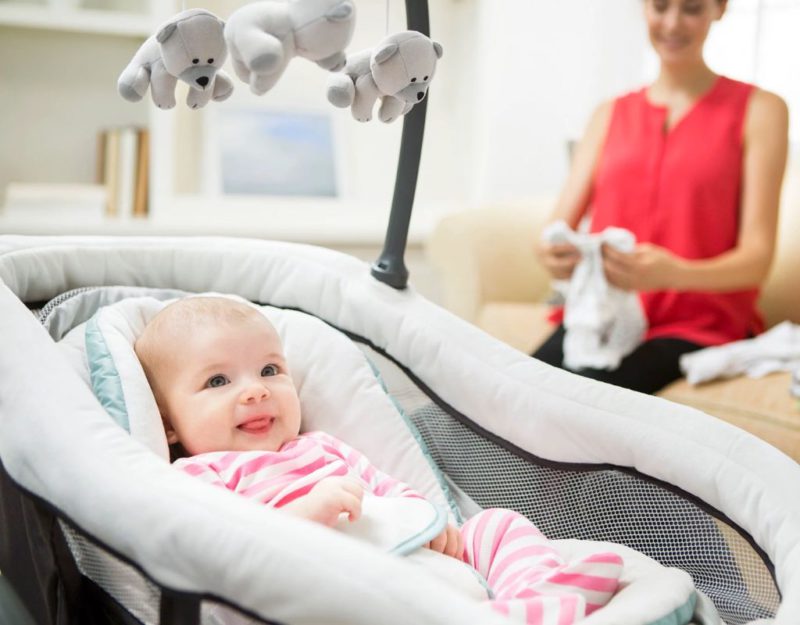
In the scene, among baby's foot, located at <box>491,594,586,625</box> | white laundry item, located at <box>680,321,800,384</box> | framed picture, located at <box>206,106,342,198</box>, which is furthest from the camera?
framed picture, located at <box>206,106,342,198</box>

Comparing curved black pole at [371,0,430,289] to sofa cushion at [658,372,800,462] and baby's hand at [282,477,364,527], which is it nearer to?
baby's hand at [282,477,364,527]

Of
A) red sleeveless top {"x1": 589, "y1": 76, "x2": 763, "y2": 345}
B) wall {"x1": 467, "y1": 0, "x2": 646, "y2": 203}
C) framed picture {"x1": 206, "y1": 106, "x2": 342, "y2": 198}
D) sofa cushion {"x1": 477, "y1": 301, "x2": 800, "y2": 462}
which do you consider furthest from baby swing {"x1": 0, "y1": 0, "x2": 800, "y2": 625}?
wall {"x1": 467, "y1": 0, "x2": 646, "y2": 203}

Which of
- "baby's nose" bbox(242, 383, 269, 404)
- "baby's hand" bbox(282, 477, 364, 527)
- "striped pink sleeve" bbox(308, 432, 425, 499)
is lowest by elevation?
"striped pink sleeve" bbox(308, 432, 425, 499)

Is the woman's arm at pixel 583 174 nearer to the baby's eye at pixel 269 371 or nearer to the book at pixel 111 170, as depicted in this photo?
the baby's eye at pixel 269 371

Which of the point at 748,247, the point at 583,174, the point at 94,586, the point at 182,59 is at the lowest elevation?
the point at 94,586

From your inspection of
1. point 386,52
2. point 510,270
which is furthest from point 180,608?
point 510,270

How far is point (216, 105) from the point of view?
2838 millimetres

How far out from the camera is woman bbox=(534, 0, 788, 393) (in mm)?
1679

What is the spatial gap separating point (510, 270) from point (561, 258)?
24.7 inches

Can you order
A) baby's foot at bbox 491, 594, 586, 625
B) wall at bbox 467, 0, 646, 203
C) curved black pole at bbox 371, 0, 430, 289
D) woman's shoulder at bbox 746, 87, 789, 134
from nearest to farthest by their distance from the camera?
baby's foot at bbox 491, 594, 586, 625
curved black pole at bbox 371, 0, 430, 289
woman's shoulder at bbox 746, 87, 789, 134
wall at bbox 467, 0, 646, 203

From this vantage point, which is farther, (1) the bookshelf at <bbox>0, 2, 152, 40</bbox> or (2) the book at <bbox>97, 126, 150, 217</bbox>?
(2) the book at <bbox>97, 126, 150, 217</bbox>

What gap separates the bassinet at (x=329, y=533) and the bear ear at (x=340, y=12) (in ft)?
1.19

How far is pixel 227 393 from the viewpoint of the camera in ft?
3.38

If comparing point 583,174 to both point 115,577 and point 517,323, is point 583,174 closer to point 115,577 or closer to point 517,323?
point 517,323
